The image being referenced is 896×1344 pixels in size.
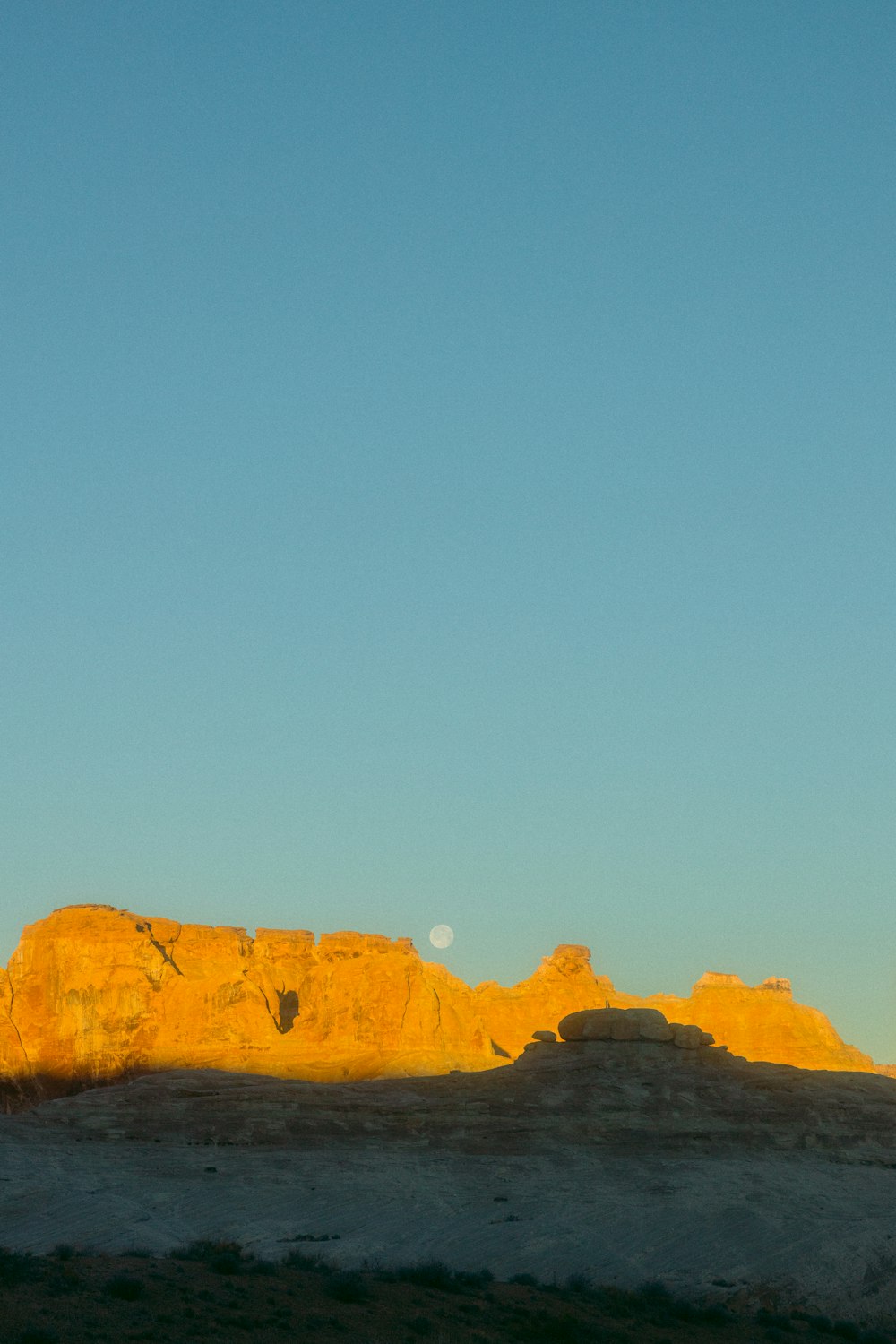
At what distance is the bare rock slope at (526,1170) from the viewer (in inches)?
1598

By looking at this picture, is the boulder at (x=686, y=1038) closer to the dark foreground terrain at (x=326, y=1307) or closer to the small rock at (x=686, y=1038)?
the small rock at (x=686, y=1038)

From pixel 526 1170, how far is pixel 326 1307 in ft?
55.4

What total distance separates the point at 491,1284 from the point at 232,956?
83.9 meters

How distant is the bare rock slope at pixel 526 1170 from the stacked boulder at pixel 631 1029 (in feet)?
0.64

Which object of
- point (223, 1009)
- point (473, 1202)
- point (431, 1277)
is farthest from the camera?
point (223, 1009)

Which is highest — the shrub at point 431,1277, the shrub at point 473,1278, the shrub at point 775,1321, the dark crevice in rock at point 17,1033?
A: the dark crevice in rock at point 17,1033

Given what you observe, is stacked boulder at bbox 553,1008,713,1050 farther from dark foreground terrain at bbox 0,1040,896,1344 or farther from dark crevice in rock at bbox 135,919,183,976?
dark crevice in rock at bbox 135,919,183,976

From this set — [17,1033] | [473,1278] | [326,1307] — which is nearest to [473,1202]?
[473,1278]

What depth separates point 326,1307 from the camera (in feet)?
103

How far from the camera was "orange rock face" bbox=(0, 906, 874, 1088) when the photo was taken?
99.8 m

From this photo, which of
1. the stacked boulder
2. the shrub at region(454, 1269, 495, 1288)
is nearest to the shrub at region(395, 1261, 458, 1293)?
the shrub at region(454, 1269, 495, 1288)

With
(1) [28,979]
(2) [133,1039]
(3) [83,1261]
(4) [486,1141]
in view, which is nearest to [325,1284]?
(3) [83,1261]

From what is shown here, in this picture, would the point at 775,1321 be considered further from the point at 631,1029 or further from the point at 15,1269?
the point at 15,1269

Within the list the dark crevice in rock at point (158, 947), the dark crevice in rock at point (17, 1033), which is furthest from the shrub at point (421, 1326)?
the dark crevice in rock at point (158, 947)
